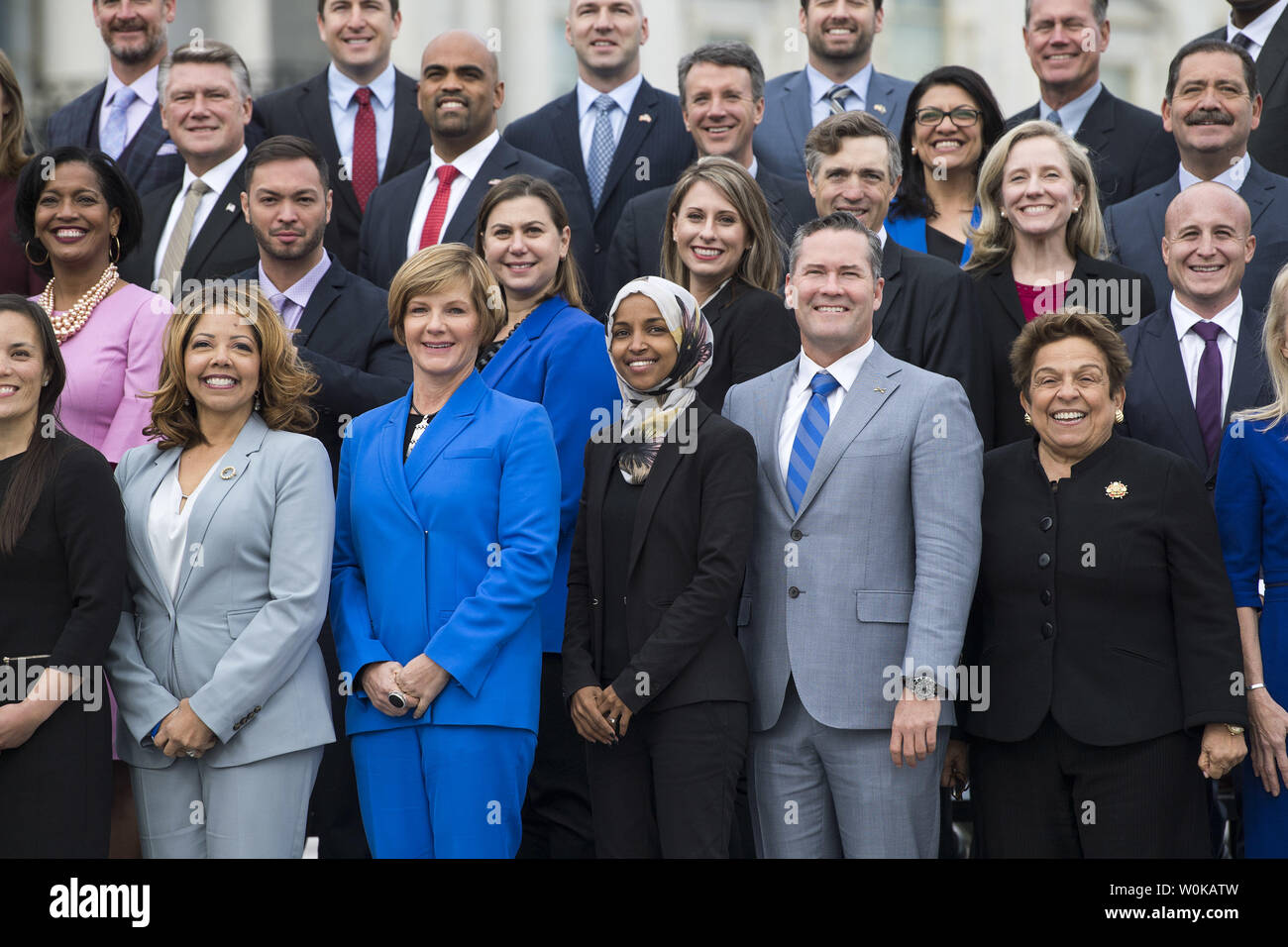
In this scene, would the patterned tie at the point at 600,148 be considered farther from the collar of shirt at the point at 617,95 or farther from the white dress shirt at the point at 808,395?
the white dress shirt at the point at 808,395

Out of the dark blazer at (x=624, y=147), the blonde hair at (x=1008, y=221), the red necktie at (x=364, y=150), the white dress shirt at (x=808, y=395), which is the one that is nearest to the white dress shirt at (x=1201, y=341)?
the blonde hair at (x=1008, y=221)

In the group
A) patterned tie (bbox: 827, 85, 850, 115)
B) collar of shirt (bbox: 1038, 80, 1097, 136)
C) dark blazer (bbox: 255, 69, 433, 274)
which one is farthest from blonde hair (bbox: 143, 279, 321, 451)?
collar of shirt (bbox: 1038, 80, 1097, 136)

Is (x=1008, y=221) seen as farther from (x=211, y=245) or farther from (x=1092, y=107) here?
(x=211, y=245)

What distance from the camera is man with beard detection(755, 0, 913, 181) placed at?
777cm

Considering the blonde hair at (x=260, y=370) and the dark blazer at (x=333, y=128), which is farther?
the dark blazer at (x=333, y=128)

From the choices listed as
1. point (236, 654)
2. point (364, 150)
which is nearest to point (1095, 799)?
point (236, 654)

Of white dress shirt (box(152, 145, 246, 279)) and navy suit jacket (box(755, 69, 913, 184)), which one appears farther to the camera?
navy suit jacket (box(755, 69, 913, 184))

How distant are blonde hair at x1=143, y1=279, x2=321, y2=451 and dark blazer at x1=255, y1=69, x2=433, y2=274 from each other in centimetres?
228

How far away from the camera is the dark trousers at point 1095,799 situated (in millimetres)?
4781

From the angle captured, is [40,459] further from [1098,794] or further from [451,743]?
[1098,794]

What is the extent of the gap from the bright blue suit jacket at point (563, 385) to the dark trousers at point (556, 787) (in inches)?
8.2

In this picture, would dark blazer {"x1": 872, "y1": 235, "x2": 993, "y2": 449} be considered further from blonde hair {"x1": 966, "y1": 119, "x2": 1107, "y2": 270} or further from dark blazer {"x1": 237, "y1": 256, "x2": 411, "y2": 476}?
dark blazer {"x1": 237, "y1": 256, "x2": 411, "y2": 476}

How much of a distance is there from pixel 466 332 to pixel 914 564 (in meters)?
1.60
